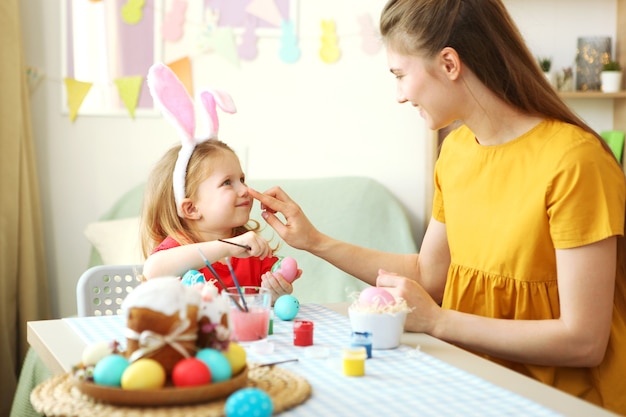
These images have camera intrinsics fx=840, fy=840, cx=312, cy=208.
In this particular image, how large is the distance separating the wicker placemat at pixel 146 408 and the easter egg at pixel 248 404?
2 centimetres

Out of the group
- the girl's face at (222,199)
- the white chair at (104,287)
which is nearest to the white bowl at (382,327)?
the girl's face at (222,199)

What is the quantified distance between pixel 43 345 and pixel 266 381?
467mm

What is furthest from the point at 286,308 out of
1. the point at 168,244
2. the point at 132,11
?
the point at 132,11

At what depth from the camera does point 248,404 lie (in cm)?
92

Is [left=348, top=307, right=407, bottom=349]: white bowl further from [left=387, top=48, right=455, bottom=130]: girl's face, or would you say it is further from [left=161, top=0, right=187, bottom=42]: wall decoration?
[left=161, top=0, right=187, bottom=42]: wall decoration

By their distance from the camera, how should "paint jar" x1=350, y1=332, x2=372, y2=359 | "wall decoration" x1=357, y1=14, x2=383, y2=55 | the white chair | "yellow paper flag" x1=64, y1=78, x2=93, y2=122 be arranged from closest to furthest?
1. "paint jar" x1=350, y1=332, x2=372, y2=359
2. the white chair
3. "yellow paper flag" x1=64, y1=78, x2=93, y2=122
4. "wall decoration" x1=357, y1=14, x2=383, y2=55

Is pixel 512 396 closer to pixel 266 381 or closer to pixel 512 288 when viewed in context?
pixel 266 381

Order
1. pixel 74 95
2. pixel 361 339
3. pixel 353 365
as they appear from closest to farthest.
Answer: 1. pixel 353 365
2. pixel 361 339
3. pixel 74 95

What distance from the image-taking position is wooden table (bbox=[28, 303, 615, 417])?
104 cm

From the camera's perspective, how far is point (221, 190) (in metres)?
1.82

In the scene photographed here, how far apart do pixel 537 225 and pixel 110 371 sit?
32.6 inches

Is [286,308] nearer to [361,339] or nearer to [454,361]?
[361,339]

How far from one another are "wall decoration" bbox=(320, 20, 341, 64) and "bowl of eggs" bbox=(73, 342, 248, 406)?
96.3 inches

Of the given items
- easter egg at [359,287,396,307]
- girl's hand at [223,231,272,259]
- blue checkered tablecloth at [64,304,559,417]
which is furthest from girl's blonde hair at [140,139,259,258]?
easter egg at [359,287,396,307]
